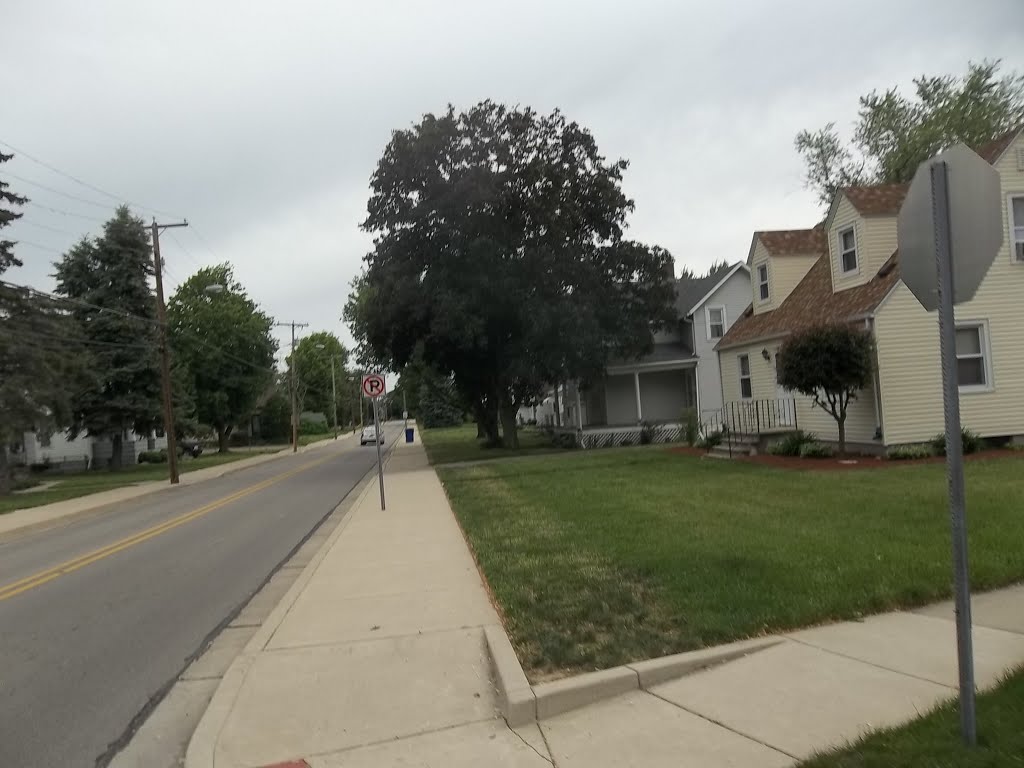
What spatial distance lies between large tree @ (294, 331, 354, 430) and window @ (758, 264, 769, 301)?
255 ft

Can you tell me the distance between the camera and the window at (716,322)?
1325 inches

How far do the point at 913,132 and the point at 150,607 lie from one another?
35352 mm

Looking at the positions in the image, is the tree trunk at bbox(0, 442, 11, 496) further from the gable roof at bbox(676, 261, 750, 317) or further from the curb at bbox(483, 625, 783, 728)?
the curb at bbox(483, 625, 783, 728)

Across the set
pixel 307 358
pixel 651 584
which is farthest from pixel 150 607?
pixel 307 358

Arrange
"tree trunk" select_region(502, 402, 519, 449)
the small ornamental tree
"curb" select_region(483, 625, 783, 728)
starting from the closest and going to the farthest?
"curb" select_region(483, 625, 783, 728)
the small ornamental tree
"tree trunk" select_region(502, 402, 519, 449)

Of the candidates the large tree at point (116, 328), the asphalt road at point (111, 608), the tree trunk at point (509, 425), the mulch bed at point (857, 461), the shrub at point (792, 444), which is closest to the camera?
the asphalt road at point (111, 608)

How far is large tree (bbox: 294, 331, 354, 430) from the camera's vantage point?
103m

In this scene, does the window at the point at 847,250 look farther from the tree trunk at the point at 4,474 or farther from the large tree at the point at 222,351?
the large tree at the point at 222,351

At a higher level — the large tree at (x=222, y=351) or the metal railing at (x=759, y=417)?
the large tree at (x=222, y=351)

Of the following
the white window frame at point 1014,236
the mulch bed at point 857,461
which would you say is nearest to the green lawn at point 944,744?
the mulch bed at point 857,461

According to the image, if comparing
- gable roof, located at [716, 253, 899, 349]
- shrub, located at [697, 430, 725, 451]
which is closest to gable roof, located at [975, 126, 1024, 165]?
gable roof, located at [716, 253, 899, 349]

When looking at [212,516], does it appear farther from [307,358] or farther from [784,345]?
[307,358]

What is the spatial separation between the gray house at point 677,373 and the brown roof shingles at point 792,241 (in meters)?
8.25

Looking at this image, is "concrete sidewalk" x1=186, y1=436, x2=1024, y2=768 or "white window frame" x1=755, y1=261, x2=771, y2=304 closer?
"concrete sidewalk" x1=186, y1=436, x2=1024, y2=768
